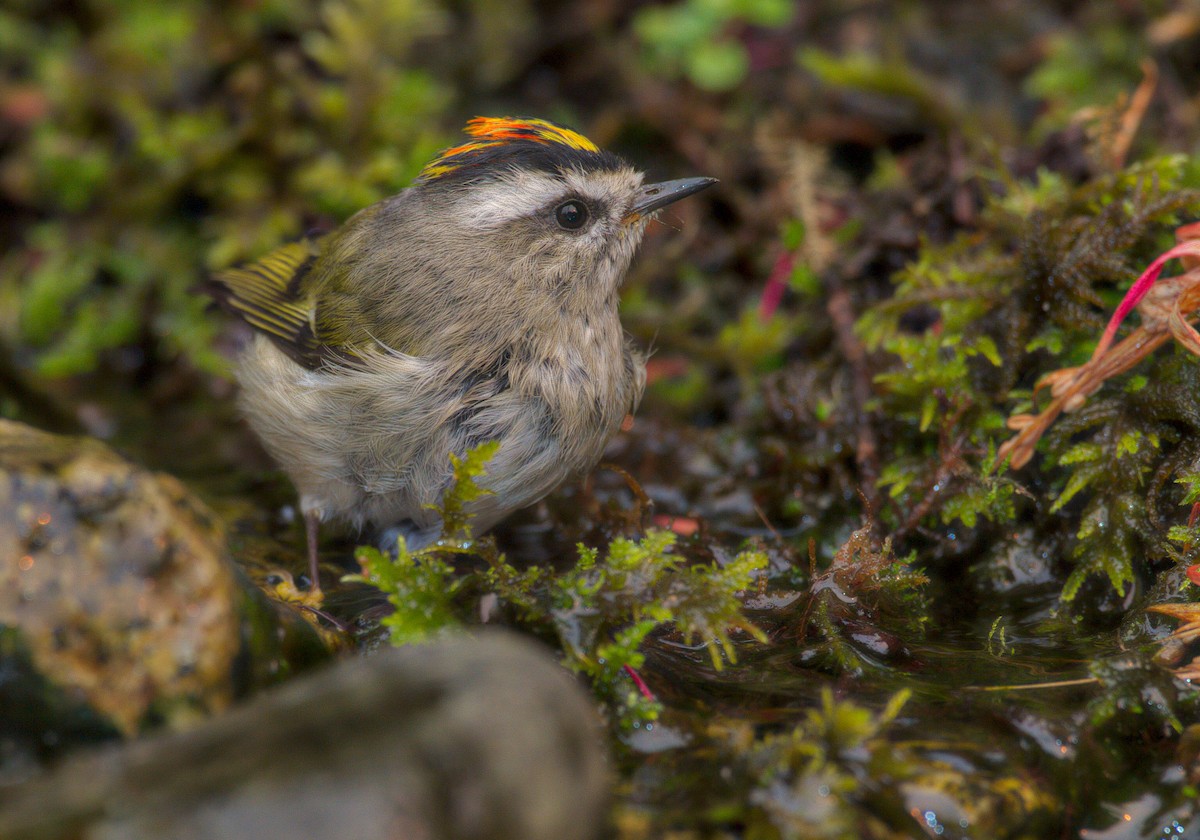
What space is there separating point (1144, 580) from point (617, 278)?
1870mm

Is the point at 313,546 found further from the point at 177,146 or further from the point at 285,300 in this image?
the point at 177,146

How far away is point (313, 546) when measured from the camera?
3475 millimetres

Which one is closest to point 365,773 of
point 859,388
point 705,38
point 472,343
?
point 472,343

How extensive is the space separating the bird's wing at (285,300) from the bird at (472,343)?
0.6 inches

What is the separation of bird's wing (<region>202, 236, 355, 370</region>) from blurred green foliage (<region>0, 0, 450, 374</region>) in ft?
2.71

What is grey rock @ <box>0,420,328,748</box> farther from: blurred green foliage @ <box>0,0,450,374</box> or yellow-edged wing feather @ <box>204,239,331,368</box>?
blurred green foliage @ <box>0,0,450,374</box>

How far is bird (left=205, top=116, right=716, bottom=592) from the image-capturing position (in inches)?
124

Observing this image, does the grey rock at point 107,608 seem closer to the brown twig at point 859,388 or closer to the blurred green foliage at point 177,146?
the brown twig at point 859,388

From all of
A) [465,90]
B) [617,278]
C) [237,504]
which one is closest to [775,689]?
[617,278]

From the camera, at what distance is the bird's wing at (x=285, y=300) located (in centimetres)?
350

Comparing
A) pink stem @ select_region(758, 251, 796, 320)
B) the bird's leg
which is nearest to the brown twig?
pink stem @ select_region(758, 251, 796, 320)

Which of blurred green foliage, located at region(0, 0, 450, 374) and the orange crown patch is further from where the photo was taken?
blurred green foliage, located at region(0, 0, 450, 374)

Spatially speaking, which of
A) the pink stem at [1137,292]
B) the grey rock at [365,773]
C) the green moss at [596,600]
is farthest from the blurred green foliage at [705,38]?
the grey rock at [365,773]

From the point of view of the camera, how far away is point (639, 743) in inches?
91.7
